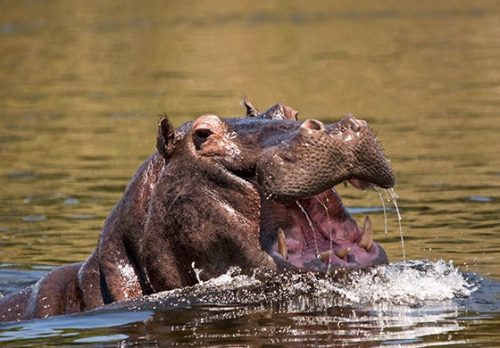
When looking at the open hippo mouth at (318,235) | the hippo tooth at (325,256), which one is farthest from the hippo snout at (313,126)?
the hippo tooth at (325,256)

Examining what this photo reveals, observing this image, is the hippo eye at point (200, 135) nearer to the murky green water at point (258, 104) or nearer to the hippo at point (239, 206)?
the hippo at point (239, 206)

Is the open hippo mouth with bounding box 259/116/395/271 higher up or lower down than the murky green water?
higher up

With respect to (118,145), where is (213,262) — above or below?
above

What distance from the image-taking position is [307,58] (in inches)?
1241

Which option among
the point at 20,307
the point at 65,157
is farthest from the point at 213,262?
the point at 65,157

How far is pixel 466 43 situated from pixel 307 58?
350cm

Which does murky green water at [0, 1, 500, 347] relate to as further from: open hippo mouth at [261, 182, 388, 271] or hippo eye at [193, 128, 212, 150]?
hippo eye at [193, 128, 212, 150]

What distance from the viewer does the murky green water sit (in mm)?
8711

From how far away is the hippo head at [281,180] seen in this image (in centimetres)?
823

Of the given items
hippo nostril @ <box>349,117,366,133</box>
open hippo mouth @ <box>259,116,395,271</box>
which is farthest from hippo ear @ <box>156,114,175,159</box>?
hippo nostril @ <box>349,117,366,133</box>

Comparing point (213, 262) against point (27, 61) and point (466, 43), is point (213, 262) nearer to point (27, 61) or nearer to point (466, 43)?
point (466, 43)

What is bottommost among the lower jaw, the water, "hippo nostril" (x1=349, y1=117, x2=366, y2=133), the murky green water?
the murky green water

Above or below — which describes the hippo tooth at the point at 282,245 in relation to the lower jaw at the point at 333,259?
above

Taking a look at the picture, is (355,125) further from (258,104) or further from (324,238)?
(258,104)
